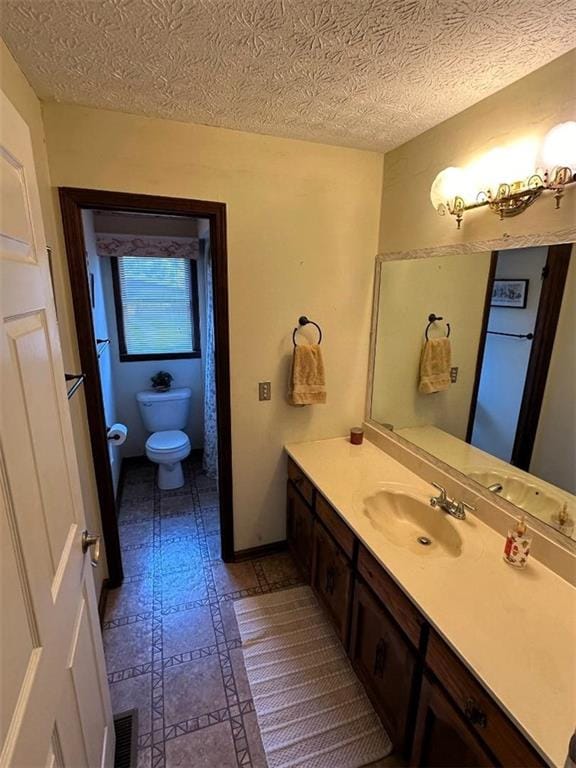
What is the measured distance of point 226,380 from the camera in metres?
2.03

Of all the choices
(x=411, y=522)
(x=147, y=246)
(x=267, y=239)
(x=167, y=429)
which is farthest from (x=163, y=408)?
(x=411, y=522)

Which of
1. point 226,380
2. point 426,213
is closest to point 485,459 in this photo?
point 426,213

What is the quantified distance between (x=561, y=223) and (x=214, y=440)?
271 centimetres

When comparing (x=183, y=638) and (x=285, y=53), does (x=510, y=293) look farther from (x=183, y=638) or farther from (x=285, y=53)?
(x=183, y=638)

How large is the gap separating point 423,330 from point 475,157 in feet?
2.57

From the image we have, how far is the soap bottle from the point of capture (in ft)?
4.05

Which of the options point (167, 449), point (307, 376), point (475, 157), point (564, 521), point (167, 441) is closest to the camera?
point (564, 521)

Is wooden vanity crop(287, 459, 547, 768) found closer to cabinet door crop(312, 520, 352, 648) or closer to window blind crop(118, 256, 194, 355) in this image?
cabinet door crop(312, 520, 352, 648)

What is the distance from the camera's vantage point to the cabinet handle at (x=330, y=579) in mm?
1731

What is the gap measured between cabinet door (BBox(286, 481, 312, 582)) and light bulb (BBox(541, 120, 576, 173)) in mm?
1731

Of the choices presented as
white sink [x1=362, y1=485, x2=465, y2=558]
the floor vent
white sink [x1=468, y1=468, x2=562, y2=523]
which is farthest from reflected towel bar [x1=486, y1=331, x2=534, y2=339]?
the floor vent

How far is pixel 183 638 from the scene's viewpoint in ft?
6.02

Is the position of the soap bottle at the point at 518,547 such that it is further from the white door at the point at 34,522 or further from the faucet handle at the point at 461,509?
the white door at the point at 34,522

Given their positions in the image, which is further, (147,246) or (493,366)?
(147,246)
